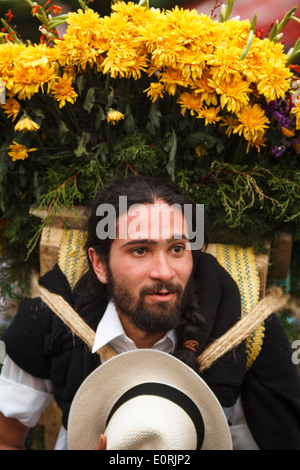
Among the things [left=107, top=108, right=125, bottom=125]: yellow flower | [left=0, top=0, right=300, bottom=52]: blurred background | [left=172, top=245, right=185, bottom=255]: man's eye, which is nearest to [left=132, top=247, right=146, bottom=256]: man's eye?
[left=172, top=245, right=185, bottom=255]: man's eye

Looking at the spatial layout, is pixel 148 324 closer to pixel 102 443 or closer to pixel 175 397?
pixel 175 397

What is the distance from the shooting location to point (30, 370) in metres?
1.78

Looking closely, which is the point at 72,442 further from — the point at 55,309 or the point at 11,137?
the point at 11,137

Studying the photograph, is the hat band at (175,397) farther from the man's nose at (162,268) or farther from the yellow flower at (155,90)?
the yellow flower at (155,90)

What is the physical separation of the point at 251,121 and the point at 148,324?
2.59ft

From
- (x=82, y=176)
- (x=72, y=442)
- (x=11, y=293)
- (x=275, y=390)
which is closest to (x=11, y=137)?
(x=82, y=176)

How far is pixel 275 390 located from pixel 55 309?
32.3 inches

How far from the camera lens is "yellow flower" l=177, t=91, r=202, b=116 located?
5.54 feet

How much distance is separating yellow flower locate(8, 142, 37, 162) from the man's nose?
2.13ft

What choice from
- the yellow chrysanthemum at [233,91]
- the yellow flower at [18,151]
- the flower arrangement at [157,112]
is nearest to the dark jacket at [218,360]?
the flower arrangement at [157,112]

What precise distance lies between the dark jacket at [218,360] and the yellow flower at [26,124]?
54 centimetres

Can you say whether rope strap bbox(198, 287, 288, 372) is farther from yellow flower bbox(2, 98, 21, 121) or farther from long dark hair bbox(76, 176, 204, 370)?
yellow flower bbox(2, 98, 21, 121)

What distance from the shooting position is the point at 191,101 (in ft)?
5.54

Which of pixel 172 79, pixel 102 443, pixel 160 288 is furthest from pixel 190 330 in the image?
pixel 172 79
